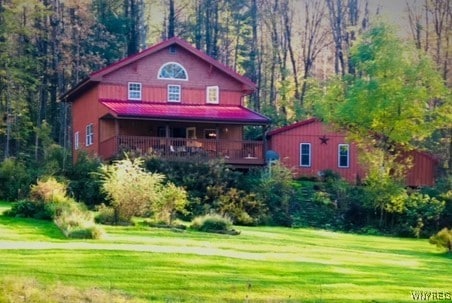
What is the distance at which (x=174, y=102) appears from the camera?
127 ft

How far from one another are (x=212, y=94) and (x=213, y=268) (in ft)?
86.0

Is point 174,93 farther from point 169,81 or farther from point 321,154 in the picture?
point 321,154

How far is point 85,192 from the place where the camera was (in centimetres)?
2856

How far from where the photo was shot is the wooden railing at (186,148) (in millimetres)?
33500

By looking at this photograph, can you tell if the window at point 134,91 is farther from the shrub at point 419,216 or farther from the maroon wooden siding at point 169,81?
the shrub at point 419,216

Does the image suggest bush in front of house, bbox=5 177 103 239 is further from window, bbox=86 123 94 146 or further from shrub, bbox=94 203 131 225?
window, bbox=86 123 94 146

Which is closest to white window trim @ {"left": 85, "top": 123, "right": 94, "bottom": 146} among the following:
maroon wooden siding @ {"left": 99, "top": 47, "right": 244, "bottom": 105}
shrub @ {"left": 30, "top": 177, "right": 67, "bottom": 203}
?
maroon wooden siding @ {"left": 99, "top": 47, "right": 244, "bottom": 105}

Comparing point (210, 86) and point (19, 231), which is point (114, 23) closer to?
point (210, 86)

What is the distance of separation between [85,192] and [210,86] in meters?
12.7

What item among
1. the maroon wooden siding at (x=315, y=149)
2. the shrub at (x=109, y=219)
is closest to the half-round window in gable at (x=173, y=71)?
the maroon wooden siding at (x=315, y=149)

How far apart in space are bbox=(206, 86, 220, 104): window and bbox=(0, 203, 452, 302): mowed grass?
20.3m

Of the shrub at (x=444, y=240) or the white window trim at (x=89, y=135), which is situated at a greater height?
the white window trim at (x=89, y=135)

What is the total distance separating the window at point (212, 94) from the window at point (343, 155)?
6.87m

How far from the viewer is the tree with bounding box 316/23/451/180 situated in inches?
1329
